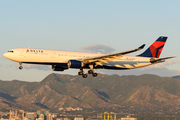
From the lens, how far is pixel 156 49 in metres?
78.7

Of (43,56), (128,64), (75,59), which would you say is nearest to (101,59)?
(75,59)

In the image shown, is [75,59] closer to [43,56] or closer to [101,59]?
[101,59]

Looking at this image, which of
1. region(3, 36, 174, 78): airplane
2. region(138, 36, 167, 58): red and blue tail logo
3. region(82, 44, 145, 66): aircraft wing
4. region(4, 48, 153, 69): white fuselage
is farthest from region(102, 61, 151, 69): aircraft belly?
region(138, 36, 167, 58): red and blue tail logo

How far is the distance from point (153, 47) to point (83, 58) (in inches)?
936

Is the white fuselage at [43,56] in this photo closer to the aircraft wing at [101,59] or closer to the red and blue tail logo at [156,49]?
the aircraft wing at [101,59]

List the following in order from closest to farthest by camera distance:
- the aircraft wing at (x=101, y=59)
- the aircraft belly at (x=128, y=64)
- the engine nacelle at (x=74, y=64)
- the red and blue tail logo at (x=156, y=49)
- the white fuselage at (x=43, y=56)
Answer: the white fuselage at (x=43, y=56)
the aircraft wing at (x=101, y=59)
the engine nacelle at (x=74, y=64)
the aircraft belly at (x=128, y=64)
the red and blue tail logo at (x=156, y=49)

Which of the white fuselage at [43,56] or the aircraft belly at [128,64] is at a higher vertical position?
the white fuselage at [43,56]

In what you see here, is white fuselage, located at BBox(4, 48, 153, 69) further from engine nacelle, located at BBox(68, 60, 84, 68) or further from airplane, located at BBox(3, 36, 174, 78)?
engine nacelle, located at BBox(68, 60, 84, 68)

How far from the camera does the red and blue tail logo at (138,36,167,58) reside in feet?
256

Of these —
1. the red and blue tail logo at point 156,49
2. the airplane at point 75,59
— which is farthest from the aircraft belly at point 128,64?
the red and blue tail logo at point 156,49

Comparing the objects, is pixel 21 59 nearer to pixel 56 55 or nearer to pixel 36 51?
pixel 36 51

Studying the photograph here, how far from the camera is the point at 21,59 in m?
61.2

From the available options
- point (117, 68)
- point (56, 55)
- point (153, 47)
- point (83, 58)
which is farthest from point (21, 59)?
point (153, 47)

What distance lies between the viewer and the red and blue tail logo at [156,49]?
256ft
